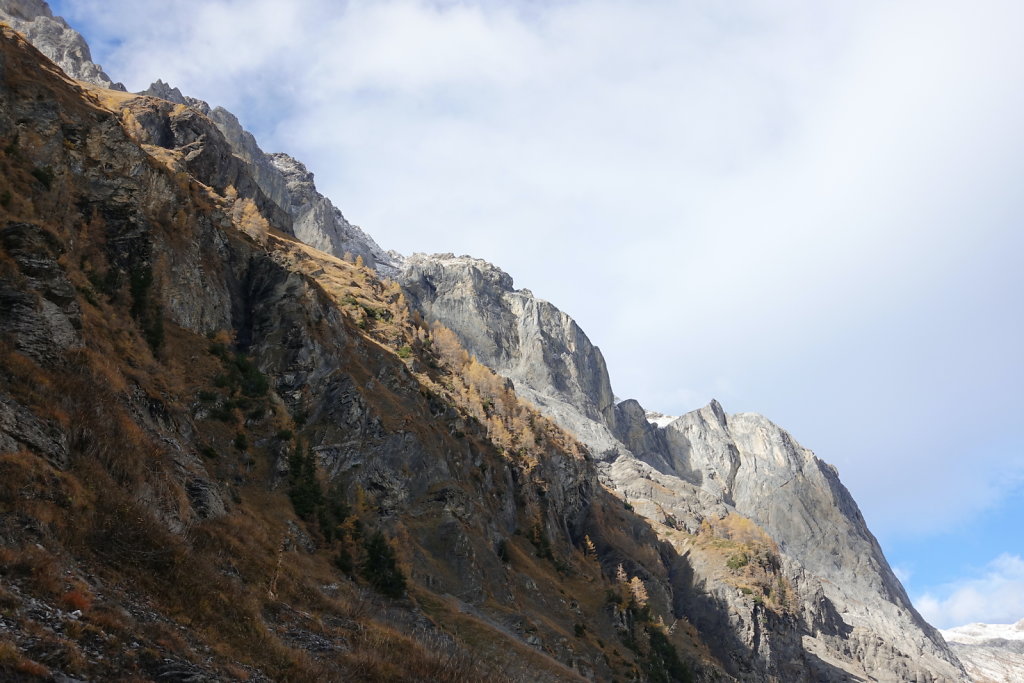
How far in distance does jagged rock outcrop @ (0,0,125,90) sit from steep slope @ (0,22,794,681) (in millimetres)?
62802

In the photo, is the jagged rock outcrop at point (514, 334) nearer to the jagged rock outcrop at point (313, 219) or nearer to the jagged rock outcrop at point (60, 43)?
the jagged rock outcrop at point (313, 219)

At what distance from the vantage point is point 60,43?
14600 centimetres

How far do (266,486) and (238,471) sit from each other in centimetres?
198

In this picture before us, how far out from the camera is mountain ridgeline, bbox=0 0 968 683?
55.4ft

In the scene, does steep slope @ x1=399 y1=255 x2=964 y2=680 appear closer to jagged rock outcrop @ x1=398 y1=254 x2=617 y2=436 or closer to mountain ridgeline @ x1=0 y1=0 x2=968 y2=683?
jagged rock outcrop @ x1=398 y1=254 x2=617 y2=436

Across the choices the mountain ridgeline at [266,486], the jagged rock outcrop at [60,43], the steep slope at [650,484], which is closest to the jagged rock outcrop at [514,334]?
the steep slope at [650,484]

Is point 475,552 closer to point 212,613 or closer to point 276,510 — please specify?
point 276,510

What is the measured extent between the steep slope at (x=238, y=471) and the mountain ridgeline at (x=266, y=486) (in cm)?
15

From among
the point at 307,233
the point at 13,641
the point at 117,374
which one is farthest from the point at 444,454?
the point at 307,233

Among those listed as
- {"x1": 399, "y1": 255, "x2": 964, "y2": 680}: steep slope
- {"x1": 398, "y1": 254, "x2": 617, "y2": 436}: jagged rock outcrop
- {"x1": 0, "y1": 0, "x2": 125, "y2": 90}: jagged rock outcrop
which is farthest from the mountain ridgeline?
{"x1": 0, "y1": 0, "x2": 125, "y2": 90}: jagged rock outcrop

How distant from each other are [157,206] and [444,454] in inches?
1276

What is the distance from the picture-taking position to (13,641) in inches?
460

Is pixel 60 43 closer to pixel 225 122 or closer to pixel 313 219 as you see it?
pixel 225 122

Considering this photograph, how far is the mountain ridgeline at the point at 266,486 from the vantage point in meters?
16.9
